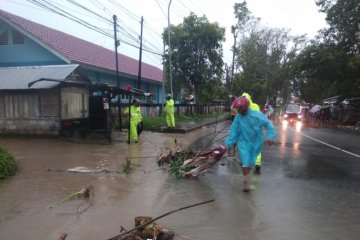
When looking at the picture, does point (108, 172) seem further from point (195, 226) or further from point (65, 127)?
point (65, 127)

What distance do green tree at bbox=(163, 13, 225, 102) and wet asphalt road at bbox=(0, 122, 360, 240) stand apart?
744 inches

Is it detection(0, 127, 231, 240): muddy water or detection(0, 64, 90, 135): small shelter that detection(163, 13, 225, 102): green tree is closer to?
detection(0, 64, 90, 135): small shelter

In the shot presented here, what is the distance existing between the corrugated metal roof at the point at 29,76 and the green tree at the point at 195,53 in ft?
45.0

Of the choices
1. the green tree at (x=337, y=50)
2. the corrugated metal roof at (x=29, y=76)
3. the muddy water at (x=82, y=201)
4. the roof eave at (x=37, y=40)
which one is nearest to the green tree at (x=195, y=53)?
the green tree at (x=337, y=50)

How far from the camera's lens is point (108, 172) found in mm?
8570

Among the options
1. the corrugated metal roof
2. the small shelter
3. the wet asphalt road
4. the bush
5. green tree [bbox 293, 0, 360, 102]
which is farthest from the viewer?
green tree [bbox 293, 0, 360, 102]

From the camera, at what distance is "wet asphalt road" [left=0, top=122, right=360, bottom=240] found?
198 inches

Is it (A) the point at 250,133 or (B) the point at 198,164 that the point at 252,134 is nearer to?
(A) the point at 250,133

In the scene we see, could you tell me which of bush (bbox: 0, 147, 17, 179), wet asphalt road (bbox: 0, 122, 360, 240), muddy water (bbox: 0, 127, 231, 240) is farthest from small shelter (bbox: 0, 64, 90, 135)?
bush (bbox: 0, 147, 17, 179)

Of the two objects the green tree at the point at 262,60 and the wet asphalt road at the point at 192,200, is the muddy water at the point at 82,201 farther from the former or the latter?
the green tree at the point at 262,60

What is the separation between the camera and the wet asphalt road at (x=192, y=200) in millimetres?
5027

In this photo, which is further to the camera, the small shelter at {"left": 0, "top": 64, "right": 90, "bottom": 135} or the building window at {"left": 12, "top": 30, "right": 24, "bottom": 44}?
the building window at {"left": 12, "top": 30, "right": 24, "bottom": 44}

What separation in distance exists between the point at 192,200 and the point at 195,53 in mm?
23309

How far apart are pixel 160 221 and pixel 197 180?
2680mm
